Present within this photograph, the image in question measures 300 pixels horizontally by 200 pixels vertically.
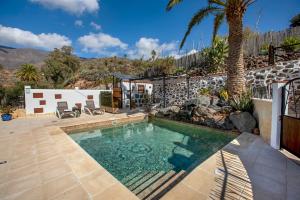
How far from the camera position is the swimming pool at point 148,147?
4270 mm

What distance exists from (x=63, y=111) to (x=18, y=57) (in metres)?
40.1

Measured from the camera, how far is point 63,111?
9789mm

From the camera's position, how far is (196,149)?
543 cm

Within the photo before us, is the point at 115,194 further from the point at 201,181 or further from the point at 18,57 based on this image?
the point at 18,57

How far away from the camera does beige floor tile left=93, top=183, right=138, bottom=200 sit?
92.3 inches

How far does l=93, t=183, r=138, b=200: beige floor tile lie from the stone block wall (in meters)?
8.37

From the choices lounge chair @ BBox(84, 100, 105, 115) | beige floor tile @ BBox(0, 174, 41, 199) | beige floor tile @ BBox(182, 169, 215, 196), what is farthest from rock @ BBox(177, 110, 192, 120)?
beige floor tile @ BBox(0, 174, 41, 199)

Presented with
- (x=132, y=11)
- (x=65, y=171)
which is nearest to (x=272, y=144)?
(x=65, y=171)

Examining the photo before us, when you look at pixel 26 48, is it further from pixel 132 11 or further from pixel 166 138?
pixel 166 138

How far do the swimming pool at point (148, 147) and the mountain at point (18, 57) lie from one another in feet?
123

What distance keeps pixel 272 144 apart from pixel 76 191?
494 centimetres

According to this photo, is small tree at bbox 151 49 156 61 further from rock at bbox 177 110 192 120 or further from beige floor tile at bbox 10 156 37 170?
beige floor tile at bbox 10 156 37 170

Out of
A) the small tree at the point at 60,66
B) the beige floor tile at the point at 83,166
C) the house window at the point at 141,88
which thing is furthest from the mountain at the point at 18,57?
the beige floor tile at the point at 83,166

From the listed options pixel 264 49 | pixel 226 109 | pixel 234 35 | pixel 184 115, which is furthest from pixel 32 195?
pixel 264 49
